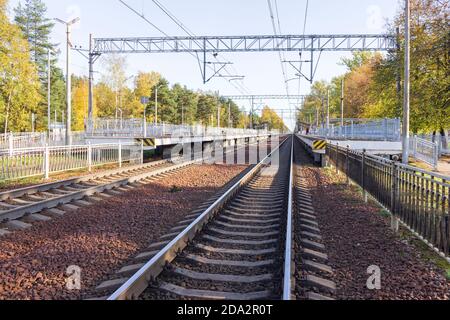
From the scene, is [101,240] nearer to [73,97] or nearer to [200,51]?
[200,51]

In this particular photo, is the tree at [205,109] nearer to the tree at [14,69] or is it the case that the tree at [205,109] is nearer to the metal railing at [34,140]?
the tree at [14,69]

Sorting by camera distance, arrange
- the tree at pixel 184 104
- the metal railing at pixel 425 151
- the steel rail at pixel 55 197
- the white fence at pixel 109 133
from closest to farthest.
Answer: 1. the steel rail at pixel 55 197
2. the metal railing at pixel 425 151
3. the white fence at pixel 109 133
4. the tree at pixel 184 104

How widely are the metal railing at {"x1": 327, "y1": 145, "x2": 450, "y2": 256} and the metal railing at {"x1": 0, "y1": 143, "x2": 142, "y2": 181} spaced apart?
10704 mm

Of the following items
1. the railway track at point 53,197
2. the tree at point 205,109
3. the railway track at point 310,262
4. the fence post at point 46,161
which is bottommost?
the railway track at point 310,262

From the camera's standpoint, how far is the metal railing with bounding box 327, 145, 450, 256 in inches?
251

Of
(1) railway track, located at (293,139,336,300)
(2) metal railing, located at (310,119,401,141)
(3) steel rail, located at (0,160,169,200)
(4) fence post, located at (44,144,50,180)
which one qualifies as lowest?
(1) railway track, located at (293,139,336,300)

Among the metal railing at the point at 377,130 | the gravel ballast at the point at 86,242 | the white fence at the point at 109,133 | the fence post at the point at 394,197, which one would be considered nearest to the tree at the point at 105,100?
the white fence at the point at 109,133

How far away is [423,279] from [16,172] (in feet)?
42.6

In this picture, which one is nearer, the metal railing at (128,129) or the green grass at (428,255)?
the green grass at (428,255)

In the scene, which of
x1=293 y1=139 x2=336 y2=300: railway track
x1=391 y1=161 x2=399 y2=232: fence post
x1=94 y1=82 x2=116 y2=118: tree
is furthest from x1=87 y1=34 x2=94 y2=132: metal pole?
x1=94 y1=82 x2=116 y2=118: tree

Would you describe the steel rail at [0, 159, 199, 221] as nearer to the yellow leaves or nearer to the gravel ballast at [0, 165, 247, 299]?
the gravel ballast at [0, 165, 247, 299]

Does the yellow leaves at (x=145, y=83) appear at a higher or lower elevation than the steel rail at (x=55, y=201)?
higher

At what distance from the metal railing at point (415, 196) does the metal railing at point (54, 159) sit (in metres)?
10.7

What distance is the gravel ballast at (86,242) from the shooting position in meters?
5.49
